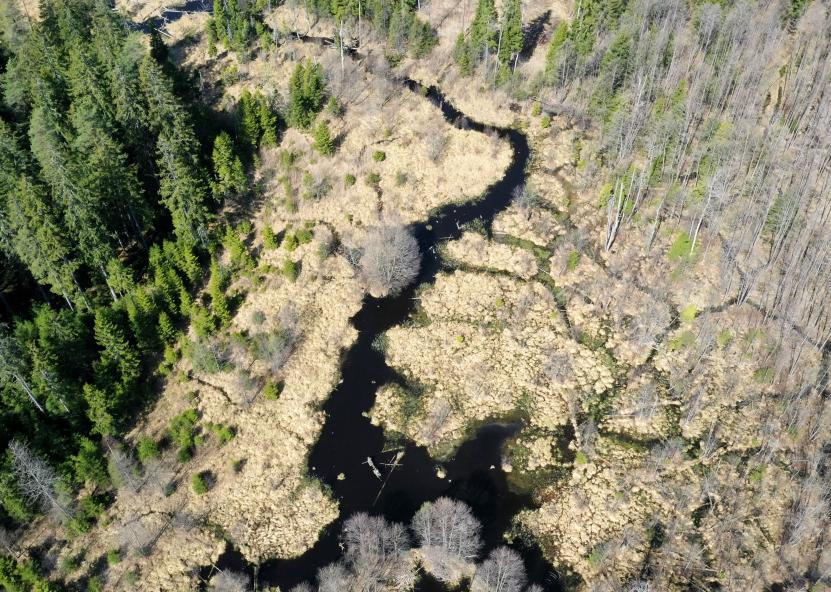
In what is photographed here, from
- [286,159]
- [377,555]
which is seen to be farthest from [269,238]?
[377,555]

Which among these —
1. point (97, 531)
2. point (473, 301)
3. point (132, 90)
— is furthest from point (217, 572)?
point (132, 90)

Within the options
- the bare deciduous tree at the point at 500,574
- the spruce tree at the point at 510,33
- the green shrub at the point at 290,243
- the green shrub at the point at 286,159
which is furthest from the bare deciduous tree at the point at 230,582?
the spruce tree at the point at 510,33

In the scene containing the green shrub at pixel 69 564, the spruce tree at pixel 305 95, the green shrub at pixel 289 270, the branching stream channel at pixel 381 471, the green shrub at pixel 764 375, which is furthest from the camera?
the spruce tree at pixel 305 95

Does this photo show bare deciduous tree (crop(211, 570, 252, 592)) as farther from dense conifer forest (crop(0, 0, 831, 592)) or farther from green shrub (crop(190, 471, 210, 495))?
green shrub (crop(190, 471, 210, 495))

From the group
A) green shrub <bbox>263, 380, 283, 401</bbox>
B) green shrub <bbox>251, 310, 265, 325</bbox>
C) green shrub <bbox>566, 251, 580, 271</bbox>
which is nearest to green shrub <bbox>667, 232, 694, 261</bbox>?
green shrub <bbox>566, 251, 580, 271</bbox>

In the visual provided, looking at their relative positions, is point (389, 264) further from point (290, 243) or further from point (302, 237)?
point (290, 243)

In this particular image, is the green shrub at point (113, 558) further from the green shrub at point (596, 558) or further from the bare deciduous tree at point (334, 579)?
the green shrub at point (596, 558)
